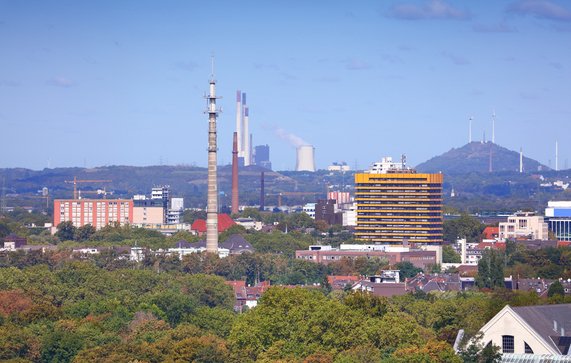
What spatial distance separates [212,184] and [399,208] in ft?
87.4

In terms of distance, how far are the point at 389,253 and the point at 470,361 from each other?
269 ft

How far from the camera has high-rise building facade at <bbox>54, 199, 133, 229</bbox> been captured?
186000 millimetres

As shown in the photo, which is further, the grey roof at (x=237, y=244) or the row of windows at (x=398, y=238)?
the row of windows at (x=398, y=238)

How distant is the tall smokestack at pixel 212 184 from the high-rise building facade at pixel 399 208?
76.2ft

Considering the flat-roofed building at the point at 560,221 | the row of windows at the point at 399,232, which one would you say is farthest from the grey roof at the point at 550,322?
the flat-roofed building at the point at 560,221

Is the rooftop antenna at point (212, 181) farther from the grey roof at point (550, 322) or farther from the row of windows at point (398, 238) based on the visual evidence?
the grey roof at point (550, 322)

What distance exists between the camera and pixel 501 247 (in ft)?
438

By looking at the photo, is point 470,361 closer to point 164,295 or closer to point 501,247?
point 164,295

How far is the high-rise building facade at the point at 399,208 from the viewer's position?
14462 centimetres

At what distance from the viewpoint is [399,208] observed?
5728 inches

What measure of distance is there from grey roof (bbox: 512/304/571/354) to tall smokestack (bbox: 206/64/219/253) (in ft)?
240

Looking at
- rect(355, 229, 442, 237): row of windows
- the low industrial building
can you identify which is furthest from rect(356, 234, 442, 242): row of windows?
the low industrial building

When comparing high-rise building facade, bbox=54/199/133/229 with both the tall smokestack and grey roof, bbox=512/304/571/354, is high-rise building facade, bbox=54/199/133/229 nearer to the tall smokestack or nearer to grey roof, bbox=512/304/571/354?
the tall smokestack

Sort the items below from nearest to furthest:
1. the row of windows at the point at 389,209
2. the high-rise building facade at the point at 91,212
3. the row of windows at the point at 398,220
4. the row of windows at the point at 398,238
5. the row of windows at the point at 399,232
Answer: the row of windows at the point at 398,238, the row of windows at the point at 399,232, the row of windows at the point at 398,220, the row of windows at the point at 389,209, the high-rise building facade at the point at 91,212
